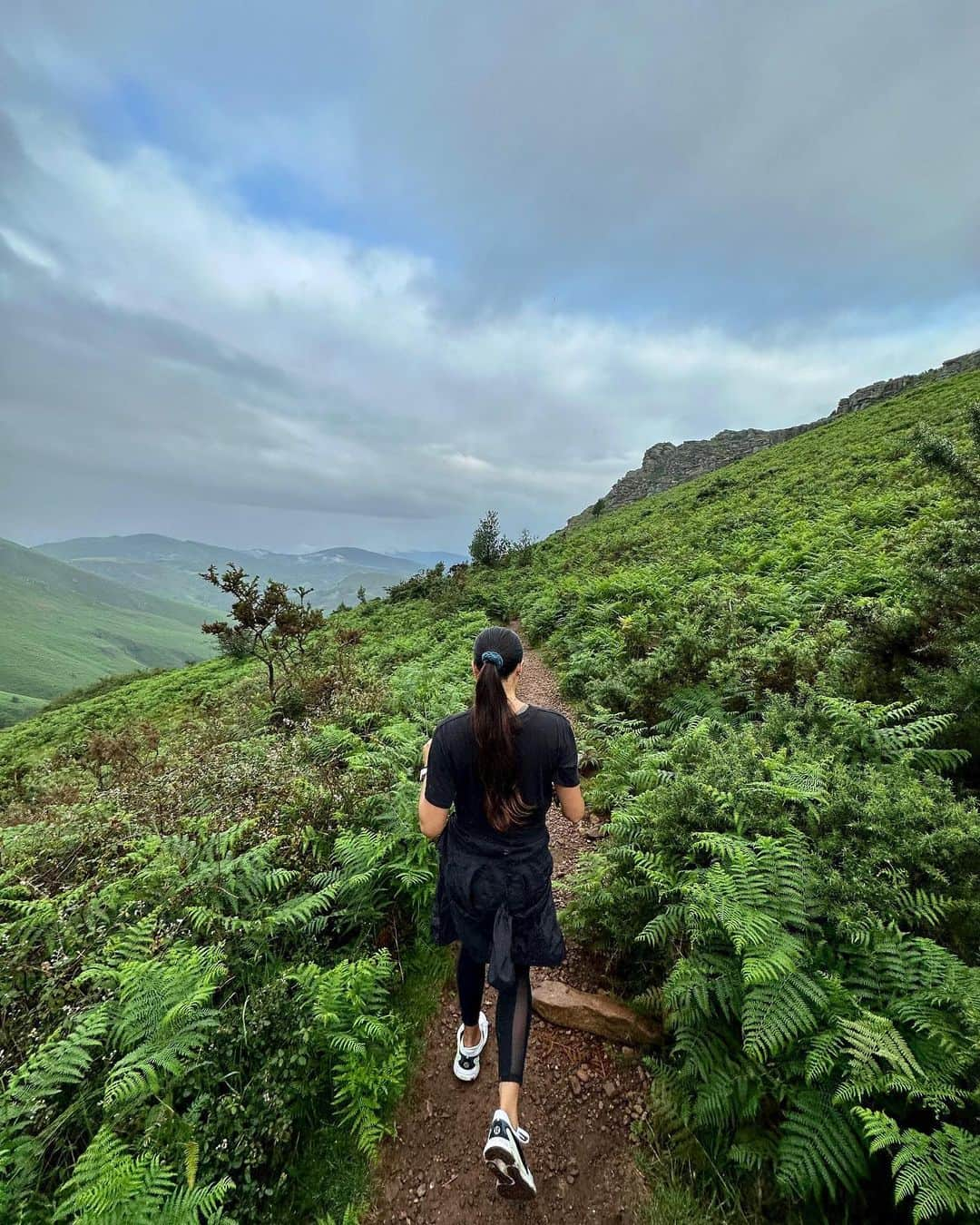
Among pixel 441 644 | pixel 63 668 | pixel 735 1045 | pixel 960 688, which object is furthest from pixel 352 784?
pixel 63 668

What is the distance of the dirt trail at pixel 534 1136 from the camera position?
287 centimetres

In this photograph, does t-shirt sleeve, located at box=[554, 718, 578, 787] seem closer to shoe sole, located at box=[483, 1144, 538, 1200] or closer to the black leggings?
the black leggings

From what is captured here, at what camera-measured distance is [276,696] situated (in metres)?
10.8

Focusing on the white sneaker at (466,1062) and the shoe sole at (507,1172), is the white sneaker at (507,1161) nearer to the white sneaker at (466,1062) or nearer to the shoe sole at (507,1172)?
the shoe sole at (507,1172)

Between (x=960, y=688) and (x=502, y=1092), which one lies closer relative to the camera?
(x=502, y=1092)

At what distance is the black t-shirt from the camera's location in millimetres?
2801

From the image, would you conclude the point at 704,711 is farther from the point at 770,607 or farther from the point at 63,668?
the point at 63,668

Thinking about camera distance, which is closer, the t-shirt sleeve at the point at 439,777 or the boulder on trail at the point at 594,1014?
the t-shirt sleeve at the point at 439,777

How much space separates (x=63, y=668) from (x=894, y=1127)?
183621 mm

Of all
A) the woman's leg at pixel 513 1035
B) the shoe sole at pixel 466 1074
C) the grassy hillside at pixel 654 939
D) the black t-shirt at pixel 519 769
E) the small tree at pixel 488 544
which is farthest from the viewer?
the small tree at pixel 488 544

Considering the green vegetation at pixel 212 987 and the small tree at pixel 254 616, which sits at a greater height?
the small tree at pixel 254 616

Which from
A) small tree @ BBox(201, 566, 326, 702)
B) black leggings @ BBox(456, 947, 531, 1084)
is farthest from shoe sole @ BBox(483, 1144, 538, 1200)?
small tree @ BBox(201, 566, 326, 702)

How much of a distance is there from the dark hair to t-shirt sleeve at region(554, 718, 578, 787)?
0.26 m

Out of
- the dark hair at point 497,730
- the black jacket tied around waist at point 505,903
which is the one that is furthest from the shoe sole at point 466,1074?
the dark hair at point 497,730
